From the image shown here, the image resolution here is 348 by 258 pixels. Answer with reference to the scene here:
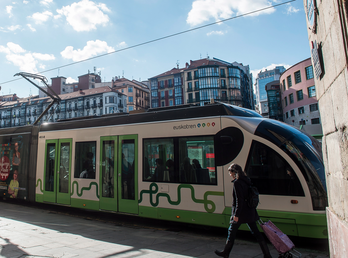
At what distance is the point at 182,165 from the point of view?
21.6 ft

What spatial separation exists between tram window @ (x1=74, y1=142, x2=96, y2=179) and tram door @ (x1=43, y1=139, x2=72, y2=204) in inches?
15.7

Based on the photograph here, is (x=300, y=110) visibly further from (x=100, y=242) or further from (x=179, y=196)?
(x=100, y=242)

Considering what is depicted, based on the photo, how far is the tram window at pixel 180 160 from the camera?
20.5 ft

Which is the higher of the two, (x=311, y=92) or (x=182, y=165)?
(x=311, y=92)

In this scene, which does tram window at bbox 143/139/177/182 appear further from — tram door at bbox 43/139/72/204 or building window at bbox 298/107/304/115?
building window at bbox 298/107/304/115

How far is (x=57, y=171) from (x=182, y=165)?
15.9 feet

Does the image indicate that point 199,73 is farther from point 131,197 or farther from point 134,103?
point 131,197

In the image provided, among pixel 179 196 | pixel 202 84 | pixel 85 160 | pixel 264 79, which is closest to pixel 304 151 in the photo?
pixel 179 196

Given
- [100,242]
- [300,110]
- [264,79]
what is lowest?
[100,242]

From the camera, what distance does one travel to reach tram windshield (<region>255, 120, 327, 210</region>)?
16.6ft

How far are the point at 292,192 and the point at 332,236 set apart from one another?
2494mm

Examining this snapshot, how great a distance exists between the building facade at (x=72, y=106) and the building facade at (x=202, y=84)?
10.8 m

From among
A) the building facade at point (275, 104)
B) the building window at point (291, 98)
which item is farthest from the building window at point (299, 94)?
the building facade at point (275, 104)

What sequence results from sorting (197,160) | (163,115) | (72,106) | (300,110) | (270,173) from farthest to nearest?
(72,106) → (300,110) → (163,115) → (197,160) → (270,173)
